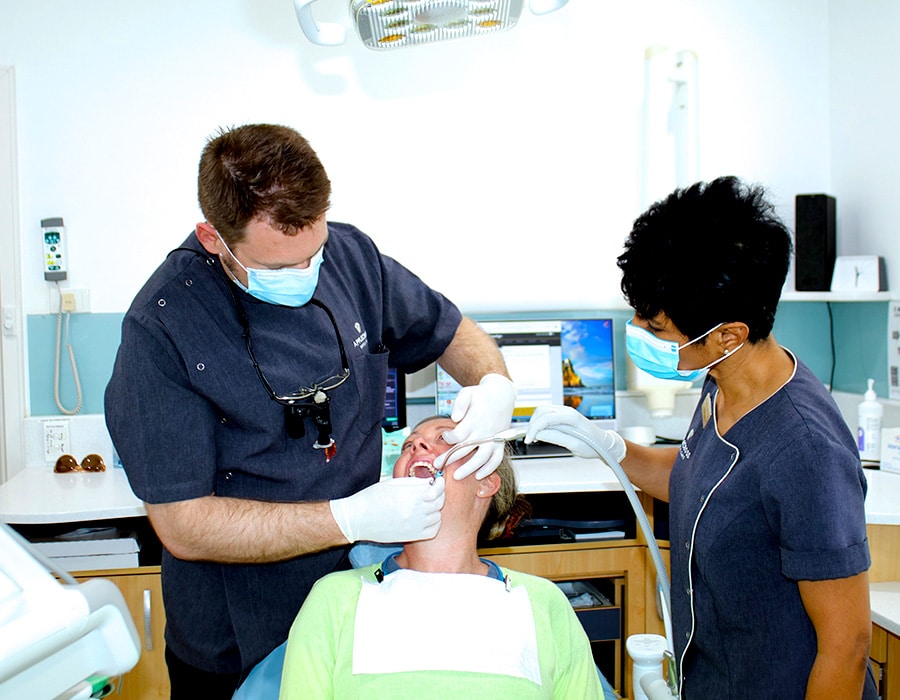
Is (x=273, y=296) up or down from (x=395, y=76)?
down

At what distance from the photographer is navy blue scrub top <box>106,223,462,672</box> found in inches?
50.3

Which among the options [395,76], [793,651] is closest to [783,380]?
[793,651]

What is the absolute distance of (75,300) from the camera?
2746 mm

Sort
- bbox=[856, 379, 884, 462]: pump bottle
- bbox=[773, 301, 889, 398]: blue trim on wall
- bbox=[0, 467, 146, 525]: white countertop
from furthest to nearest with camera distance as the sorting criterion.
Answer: bbox=[773, 301, 889, 398]: blue trim on wall < bbox=[856, 379, 884, 462]: pump bottle < bbox=[0, 467, 146, 525]: white countertop

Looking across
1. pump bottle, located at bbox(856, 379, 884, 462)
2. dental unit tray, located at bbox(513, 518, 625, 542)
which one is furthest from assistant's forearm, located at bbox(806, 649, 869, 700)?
pump bottle, located at bbox(856, 379, 884, 462)

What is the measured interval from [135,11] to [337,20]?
70 cm

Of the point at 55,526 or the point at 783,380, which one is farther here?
the point at 55,526

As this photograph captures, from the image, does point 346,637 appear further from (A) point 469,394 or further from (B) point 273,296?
(B) point 273,296

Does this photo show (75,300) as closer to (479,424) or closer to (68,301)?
(68,301)

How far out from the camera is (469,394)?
150 centimetres

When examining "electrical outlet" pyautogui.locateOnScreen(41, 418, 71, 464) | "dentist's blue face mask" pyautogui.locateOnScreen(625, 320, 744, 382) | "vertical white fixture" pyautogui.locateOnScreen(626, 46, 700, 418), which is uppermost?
"vertical white fixture" pyautogui.locateOnScreen(626, 46, 700, 418)

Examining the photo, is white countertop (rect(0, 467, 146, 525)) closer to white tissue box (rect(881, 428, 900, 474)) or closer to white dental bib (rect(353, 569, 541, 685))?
white dental bib (rect(353, 569, 541, 685))

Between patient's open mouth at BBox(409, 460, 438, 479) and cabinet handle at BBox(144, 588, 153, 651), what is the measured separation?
46.6 inches

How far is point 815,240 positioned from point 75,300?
2611 mm
